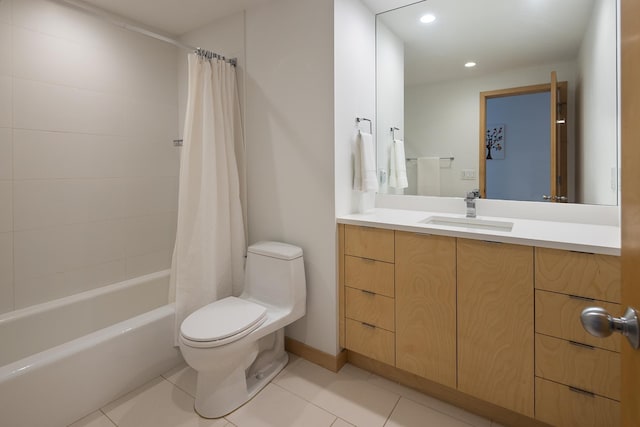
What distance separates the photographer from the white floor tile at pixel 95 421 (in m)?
1.60

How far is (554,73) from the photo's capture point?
182 centimetres

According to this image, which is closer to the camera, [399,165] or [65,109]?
[65,109]

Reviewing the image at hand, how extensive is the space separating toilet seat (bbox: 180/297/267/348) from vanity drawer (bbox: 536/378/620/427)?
52.7 inches

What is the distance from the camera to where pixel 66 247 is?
222 cm

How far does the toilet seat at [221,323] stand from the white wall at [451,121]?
1.46 meters

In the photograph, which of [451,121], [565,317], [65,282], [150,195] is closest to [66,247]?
[65,282]

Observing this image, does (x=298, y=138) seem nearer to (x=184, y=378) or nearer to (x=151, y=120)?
(x=151, y=120)

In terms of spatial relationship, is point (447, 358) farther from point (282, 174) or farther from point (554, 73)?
point (554, 73)

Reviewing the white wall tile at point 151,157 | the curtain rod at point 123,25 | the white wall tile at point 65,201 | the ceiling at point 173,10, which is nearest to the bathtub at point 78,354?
the white wall tile at point 65,201

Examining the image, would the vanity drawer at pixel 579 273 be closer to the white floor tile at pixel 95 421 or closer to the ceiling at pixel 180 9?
the ceiling at pixel 180 9

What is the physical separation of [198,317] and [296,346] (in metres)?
0.77

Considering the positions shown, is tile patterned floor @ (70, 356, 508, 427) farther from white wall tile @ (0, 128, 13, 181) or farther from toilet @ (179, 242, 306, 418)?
white wall tile @ (0, 128, 13, 181)

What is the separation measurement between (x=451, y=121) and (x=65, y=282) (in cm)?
283

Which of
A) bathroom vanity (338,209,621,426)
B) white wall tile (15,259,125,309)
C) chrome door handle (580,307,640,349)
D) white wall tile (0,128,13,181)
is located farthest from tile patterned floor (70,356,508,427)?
white wall tile (0,128,13,181)
